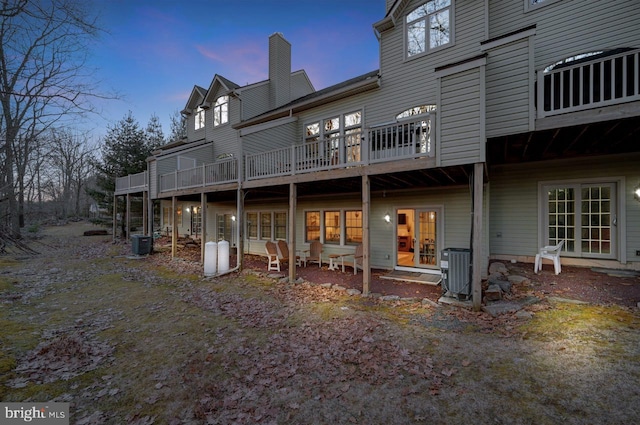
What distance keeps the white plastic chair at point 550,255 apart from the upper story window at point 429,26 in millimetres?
7018

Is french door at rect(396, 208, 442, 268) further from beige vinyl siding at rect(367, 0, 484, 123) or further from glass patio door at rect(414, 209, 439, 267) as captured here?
beige vinyl siding at rect(367, 0, 484, 123)

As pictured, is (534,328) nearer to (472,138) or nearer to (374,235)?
(472,138)

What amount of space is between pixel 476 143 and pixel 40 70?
7349mm

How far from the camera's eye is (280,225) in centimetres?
1377

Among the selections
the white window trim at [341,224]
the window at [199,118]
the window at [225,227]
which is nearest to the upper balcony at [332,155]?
the white window trim at [341,224]

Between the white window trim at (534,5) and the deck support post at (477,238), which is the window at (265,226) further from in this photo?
the white window trim at (534,5)

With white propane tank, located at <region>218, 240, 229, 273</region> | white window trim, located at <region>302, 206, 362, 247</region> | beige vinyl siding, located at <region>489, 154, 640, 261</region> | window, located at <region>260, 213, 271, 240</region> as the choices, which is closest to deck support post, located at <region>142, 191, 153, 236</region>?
window, located at <region>260, 213, 271, 240</region>

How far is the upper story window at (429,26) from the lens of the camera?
8789mm

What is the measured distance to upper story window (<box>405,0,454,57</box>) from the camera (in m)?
8.79

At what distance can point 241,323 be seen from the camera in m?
5.68

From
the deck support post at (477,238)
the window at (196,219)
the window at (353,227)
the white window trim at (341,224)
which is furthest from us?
the window at (196,219)

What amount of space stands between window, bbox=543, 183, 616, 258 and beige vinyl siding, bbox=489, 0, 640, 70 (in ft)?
11.9

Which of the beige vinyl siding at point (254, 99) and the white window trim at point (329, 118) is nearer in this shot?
the white window trim at point (329, 118)

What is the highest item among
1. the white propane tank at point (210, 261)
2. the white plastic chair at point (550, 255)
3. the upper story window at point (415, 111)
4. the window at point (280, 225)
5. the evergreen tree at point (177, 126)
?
the evergreen tree at point (177, 126)
